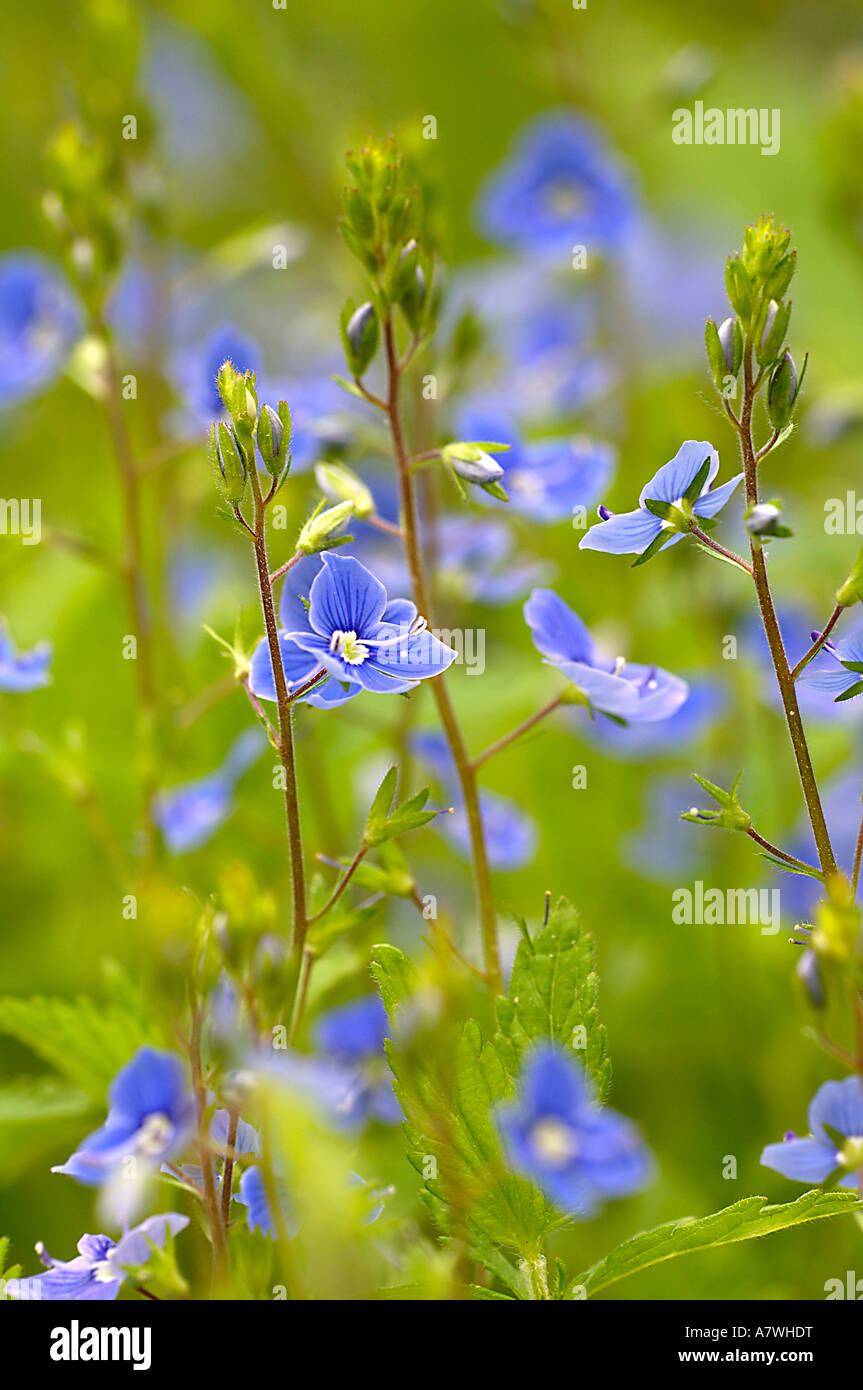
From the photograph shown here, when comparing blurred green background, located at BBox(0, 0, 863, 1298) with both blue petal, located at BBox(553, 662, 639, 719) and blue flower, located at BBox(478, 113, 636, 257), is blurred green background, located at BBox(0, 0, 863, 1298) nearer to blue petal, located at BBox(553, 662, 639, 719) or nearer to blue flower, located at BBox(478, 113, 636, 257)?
blue flower, located at BBox(478, 113, 636, 257)

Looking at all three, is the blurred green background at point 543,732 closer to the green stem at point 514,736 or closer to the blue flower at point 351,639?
the green stem at point 514,736

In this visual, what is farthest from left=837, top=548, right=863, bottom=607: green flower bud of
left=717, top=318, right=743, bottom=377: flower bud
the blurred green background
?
the blurred green background

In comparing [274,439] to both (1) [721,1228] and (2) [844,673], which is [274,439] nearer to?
(2) [844,673]

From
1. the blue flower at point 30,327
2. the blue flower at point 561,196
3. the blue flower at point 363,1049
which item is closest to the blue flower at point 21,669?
the blue flower at point 363,1049
